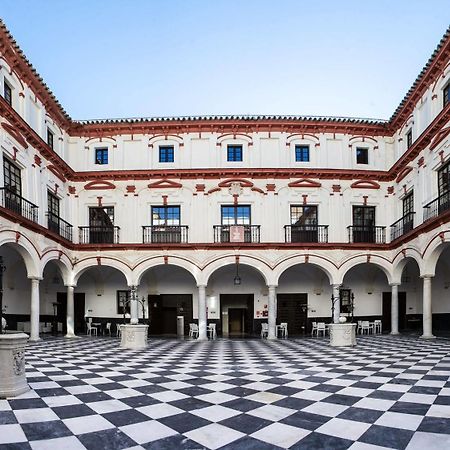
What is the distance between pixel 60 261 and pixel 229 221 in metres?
7.76

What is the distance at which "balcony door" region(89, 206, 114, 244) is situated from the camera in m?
18.7

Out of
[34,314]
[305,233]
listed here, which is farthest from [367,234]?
[34,314]

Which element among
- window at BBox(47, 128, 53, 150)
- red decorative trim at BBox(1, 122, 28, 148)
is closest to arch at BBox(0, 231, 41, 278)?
red decorative trim at BBox(1, 122, 28, 148)

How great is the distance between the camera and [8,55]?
13609 mm

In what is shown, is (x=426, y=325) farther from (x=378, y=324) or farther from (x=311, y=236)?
(x=311, y=236)

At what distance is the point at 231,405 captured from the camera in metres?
5.68

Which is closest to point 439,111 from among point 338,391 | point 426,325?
point 426,325

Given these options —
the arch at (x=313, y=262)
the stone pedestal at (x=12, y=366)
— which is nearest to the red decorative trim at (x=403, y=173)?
the arch at (x=313, y=262)

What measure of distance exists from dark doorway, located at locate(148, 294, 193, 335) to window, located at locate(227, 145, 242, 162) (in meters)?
7.24

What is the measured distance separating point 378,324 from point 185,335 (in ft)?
31.6

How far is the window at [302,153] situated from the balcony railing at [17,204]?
11893 mm

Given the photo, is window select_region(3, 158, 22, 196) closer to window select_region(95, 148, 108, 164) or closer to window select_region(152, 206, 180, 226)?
window select_region(95, 148, 108, 164)

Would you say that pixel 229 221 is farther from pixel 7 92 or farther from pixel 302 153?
pixel 7 92

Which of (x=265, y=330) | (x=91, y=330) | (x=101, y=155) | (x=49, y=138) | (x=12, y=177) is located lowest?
(x=91, y=330)
